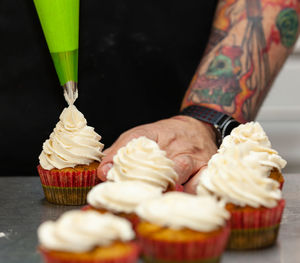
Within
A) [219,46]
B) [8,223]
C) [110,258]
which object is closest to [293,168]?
[219,46]

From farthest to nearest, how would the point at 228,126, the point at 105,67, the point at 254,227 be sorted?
1. the point at 105,67
2. the point at 228,126
3. the point at 254,227

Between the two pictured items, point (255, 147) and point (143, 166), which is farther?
point (255, 147)

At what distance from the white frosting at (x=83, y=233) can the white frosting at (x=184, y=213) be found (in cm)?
13

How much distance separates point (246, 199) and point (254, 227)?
0.09 m

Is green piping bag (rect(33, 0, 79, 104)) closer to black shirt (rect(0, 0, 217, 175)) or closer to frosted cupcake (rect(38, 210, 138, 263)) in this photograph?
black shirt (rect(0, 0, 217, 175))

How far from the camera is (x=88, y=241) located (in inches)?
50.2

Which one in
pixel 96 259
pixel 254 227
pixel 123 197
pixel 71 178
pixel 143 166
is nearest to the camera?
pixel 96 259

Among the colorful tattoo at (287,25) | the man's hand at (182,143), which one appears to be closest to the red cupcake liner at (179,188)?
the man's hand at (182,143)

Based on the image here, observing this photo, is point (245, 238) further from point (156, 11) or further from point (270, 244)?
point (156, 11)

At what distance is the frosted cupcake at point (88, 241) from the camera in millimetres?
1273

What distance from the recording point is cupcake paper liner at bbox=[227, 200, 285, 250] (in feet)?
5.45

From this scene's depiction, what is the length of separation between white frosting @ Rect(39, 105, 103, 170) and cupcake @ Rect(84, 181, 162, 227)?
1.89 feet

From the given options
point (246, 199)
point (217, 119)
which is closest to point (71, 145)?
point (217, 119)

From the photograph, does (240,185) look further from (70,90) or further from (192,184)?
(70,90)
